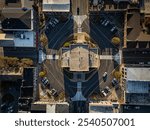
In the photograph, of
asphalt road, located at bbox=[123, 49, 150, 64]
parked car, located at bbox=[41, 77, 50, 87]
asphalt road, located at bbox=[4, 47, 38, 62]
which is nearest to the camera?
asphalt road, located at bbox=[123, 49, 150, 64]

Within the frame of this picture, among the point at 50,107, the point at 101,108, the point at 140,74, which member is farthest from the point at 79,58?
the point at 140,74

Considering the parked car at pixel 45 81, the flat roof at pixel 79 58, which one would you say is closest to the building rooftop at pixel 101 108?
the flat roof at pixel 79 58

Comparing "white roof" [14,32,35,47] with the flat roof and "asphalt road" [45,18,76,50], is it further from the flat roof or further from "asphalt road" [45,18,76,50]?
the flat roof

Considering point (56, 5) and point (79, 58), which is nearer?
point (79, 58)

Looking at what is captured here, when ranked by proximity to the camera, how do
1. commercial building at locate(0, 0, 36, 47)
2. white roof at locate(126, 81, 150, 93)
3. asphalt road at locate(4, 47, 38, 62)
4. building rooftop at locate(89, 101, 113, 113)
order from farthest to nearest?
asphalt road at locate(4, 47, 38, 62) < commercial building at locate(0, 0, 36, 47) < white roof at locate(126, 81, 150, 93) < building rooftop at locate(89, 101, 113, 113)

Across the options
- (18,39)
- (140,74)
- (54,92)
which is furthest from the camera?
(54,92)

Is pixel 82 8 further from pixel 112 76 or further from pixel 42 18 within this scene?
pixel 112 76

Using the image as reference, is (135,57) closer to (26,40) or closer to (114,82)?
(114,82)

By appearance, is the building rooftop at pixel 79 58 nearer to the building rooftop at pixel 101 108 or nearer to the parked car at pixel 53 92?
the parked car at pixel 53 92

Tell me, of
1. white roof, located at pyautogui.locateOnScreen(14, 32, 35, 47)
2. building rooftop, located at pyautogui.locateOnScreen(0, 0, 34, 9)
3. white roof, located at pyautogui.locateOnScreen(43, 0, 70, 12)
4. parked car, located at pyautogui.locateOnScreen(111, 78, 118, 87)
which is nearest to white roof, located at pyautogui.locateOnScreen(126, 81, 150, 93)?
parked car, located at pyautogui.locateOnScreen(111, 78, 118, 87)
